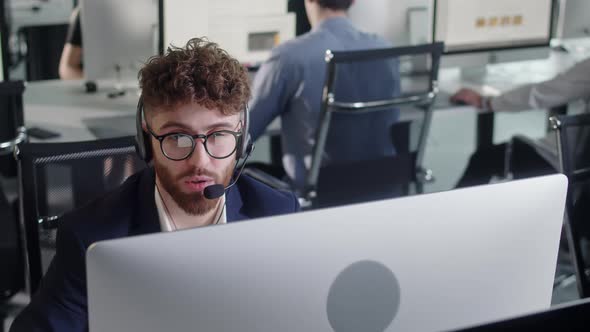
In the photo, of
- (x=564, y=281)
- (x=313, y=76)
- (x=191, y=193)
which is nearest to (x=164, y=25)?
(x=313, y=76)

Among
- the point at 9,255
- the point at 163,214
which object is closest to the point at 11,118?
the point at 9,255

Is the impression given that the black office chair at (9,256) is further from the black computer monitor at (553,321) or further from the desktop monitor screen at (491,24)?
the desktop monitor screen at (491,24)

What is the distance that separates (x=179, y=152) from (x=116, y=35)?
1.80 meters

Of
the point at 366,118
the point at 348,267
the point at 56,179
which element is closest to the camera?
the point at 348,267

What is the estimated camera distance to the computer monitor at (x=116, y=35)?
290cm

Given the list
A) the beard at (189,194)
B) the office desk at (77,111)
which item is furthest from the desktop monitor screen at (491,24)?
the beard at (189,194)

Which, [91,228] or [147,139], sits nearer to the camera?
[91,228]

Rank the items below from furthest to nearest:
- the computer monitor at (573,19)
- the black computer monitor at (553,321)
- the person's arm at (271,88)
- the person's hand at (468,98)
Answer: the computer monitor at (573,19), the person's hand at (468,98), the person's arm at (271,88), the black computer monitor at (553,321)

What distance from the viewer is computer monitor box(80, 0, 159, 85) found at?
2896 millimetres

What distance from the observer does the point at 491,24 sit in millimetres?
3322

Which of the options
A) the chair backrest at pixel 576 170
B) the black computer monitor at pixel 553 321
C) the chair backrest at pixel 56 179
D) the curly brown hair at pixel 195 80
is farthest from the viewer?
the chair backrest at pixel 576 170

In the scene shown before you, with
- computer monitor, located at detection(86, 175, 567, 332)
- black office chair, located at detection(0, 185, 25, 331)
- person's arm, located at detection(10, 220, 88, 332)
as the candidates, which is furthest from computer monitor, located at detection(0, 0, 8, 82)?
computer monitor, located at detection(86, 175, 567, 332)

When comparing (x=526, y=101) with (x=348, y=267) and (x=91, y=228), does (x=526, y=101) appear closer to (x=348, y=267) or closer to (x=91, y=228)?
(x=91, y=228)

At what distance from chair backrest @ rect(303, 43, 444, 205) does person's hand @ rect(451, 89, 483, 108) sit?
368mm
